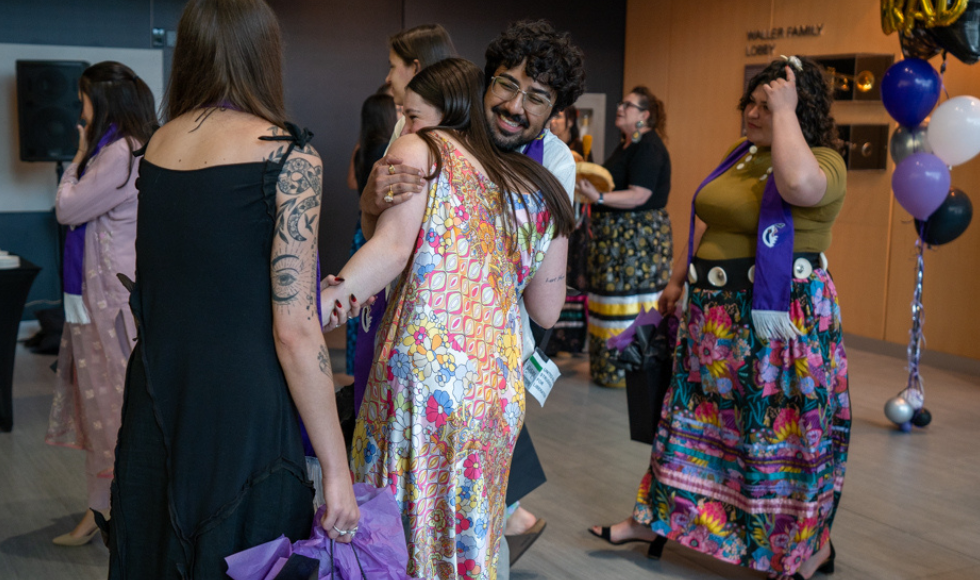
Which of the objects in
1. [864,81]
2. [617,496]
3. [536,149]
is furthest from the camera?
[864,81]

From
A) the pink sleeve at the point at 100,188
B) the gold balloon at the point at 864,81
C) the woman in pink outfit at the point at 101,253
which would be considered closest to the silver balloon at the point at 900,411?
the gold balloon at the point at 864,81

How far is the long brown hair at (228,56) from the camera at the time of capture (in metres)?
1.43

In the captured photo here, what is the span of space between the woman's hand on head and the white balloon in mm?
2283

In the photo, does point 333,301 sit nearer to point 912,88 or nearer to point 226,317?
point 226,317

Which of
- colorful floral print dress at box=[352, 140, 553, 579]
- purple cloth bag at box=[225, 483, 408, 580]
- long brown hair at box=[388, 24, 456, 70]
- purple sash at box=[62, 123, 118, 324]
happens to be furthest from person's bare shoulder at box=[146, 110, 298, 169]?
purple sash at box=[62, 123, 118, 324]

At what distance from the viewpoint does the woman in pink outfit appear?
3.18m

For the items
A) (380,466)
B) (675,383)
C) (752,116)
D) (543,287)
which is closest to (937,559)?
(675,383)

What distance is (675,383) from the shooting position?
307cm

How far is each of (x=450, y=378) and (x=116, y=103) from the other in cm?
204

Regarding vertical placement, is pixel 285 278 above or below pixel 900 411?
above

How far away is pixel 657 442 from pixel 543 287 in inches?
48.9

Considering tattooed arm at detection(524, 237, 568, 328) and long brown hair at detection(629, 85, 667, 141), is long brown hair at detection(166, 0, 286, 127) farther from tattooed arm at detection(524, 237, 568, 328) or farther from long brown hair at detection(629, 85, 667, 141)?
long brown hair at detection(629, 85, 667, 141)

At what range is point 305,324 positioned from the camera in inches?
56.8

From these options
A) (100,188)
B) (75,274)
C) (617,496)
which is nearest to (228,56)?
(100,188)
